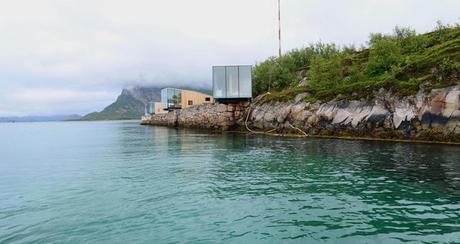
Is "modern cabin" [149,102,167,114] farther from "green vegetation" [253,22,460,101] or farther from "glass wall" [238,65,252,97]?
"glass wall" [238,65,252,97]

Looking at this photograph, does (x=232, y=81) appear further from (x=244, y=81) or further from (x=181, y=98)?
(x=181, y=98)

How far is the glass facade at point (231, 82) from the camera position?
73062 millimetres

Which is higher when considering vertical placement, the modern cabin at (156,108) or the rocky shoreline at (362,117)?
the modern cabin at (156,108)

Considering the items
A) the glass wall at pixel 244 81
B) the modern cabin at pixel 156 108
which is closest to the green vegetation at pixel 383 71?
the glass wall at pixel 244 81

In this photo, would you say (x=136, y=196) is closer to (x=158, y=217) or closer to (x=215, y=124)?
(x=158, y=217)

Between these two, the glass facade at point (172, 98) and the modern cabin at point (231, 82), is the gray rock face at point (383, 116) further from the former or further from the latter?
the glass facade at point (172, 98)

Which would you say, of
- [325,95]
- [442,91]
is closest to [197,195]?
[442,91]

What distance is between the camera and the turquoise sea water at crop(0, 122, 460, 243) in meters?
10.8

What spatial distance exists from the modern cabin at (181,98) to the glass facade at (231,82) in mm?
32318

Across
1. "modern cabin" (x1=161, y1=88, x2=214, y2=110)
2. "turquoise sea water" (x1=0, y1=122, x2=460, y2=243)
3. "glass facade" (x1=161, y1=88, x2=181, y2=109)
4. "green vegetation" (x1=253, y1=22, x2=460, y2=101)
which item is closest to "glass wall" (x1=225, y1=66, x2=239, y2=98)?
"green vegetation" (x1=253, y1=22, x2=460, y2=101)

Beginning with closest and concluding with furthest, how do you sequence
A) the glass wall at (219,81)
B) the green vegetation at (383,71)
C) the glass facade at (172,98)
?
the green vegetation at (383,71) → the glass wall at (219,81) → the glass facade at (172,98)

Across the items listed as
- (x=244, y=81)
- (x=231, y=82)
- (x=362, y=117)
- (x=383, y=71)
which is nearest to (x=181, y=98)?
(x=231, y=82)

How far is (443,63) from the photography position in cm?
3956

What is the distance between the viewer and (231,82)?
241 feet
